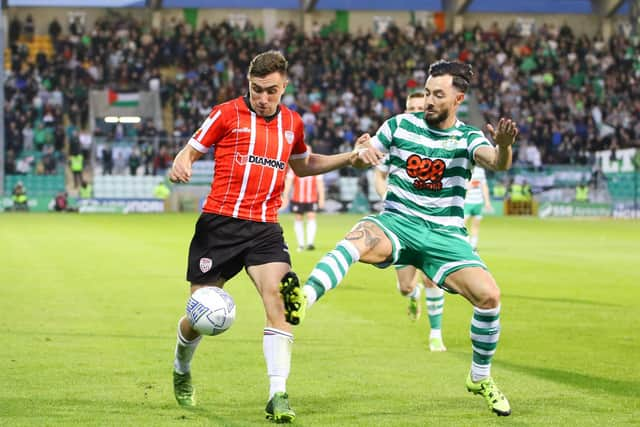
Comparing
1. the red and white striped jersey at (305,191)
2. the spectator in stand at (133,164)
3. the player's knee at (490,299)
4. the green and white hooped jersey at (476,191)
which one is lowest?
the spectator in stand at (133,164)

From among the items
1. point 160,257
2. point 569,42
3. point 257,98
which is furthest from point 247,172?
point 569,42

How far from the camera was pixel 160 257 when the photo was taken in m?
21.2

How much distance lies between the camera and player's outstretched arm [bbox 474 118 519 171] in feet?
21.7

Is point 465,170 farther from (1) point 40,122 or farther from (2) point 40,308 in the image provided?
(1) point 40,122

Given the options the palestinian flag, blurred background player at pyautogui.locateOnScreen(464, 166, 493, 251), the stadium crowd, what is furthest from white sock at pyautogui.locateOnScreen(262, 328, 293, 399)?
the palestinian flag

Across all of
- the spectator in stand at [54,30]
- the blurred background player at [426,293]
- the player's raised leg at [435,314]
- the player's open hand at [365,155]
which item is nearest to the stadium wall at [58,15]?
the spectator in stand at [54,30]

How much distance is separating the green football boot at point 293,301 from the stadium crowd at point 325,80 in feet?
127

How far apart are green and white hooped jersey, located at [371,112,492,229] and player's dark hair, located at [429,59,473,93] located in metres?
0.27

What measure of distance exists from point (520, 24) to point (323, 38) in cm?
1169

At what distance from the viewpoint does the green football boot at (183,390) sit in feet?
23.4

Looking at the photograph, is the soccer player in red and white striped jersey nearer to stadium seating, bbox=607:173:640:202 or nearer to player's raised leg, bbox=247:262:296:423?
player's raised leg, bbox=247:262:296:423

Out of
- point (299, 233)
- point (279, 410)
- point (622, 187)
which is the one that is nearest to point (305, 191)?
point (299, 233)

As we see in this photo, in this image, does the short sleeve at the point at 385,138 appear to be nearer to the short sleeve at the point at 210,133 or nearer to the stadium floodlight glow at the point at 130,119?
the short sleeve at the point at 210,133

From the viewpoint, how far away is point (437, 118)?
23.6 ft
